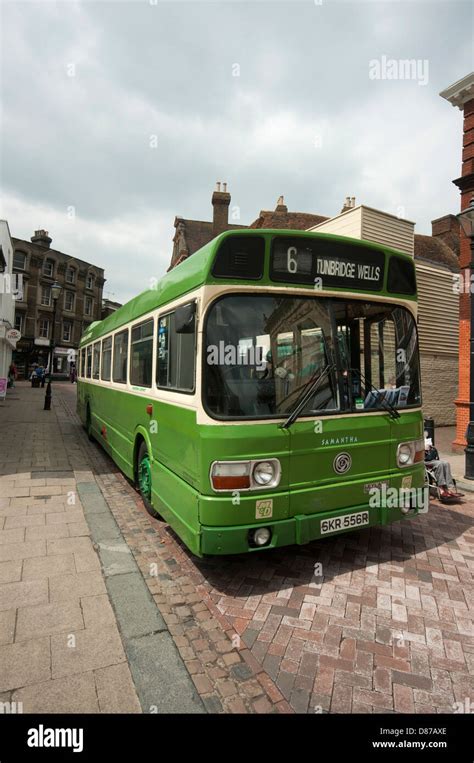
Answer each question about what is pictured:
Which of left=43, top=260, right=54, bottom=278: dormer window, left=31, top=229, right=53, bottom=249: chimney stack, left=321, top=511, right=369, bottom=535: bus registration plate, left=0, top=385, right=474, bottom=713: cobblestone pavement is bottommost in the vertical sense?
left=0, top=385, right=474, bottom=713: cobblestone pavement

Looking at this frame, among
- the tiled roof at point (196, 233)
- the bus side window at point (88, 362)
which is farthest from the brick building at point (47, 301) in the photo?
the bus side window at point (88, 362)

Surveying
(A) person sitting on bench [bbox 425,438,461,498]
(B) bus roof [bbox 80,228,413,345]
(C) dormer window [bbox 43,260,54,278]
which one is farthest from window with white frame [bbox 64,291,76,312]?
(A) person sitting on bench [bbox 425,438,461,498]

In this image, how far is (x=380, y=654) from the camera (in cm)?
283

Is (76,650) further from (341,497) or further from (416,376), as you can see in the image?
(416,376)

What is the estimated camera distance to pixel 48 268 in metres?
45.2

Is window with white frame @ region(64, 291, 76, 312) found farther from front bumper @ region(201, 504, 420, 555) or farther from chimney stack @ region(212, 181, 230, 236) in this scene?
front bumper @ region(201, 504, 420, 555)

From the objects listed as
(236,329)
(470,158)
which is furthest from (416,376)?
(470,158)

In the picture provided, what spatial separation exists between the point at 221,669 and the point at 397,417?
2.66 metres

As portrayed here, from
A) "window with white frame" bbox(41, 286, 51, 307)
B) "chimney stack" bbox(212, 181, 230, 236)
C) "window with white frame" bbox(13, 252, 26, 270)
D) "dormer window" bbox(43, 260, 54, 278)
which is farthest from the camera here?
"dormer window" bbox(43, 260, 54, 278)

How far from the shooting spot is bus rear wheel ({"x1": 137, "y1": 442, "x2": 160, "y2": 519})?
522 cm

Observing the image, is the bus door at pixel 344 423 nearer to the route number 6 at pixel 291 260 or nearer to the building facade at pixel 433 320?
the route number 6 at pixel 291 260

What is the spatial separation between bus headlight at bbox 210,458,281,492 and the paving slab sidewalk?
1.12 metres

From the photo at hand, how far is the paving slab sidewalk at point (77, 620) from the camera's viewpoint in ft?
7.97

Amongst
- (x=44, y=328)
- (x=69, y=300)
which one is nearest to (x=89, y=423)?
(x=44, y=328)
